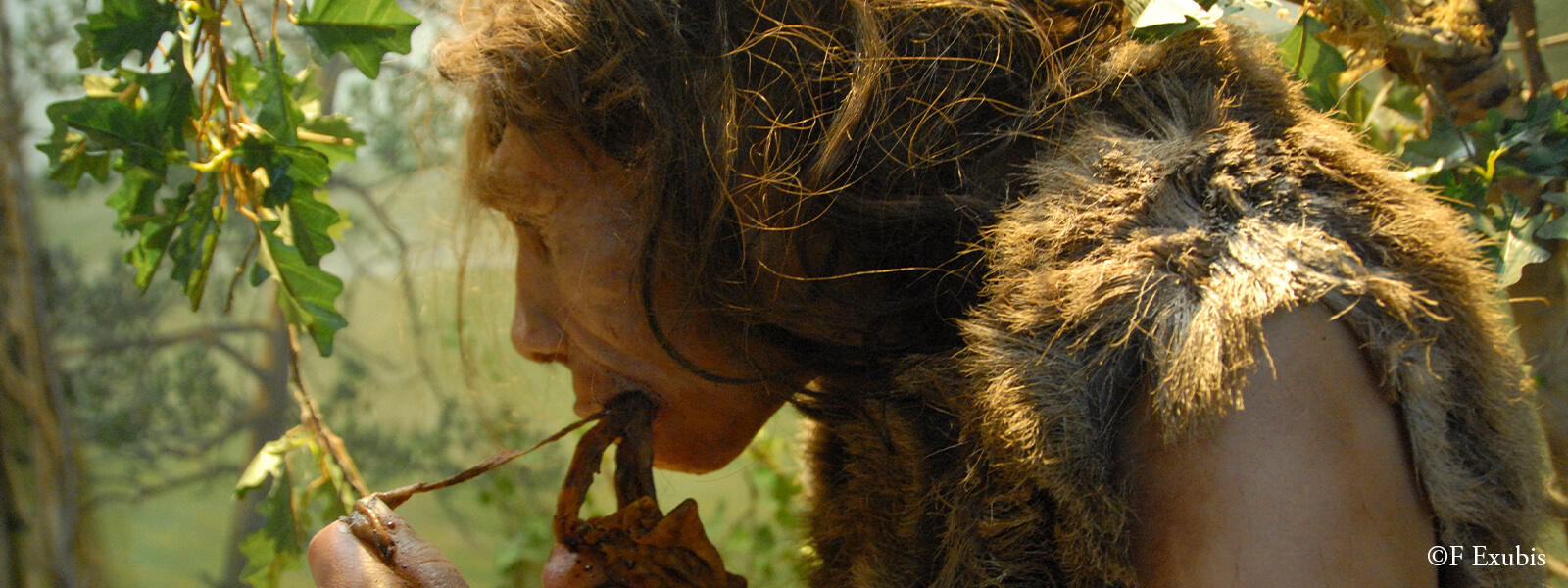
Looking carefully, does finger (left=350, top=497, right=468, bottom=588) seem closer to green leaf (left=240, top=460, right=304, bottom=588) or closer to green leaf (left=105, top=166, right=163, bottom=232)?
green leaf (left=240, top=460, right=304, bottom=588)

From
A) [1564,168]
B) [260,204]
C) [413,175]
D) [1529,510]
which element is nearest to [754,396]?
[260,204]

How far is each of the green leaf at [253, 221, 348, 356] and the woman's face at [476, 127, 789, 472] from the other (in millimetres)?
195

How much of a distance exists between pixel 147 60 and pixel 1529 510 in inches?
52.6

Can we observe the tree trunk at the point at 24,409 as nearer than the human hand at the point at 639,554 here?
No

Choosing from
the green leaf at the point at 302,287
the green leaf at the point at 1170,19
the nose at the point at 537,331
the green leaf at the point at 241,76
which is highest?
the green leaf at the point at 241,76

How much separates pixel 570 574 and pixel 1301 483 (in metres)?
0.68

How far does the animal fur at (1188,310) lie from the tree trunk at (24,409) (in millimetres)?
2100

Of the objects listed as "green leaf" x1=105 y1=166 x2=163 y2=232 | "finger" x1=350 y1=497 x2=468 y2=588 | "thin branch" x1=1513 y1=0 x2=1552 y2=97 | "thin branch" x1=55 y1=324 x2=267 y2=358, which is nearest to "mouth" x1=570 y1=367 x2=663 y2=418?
"finger" x1=350 y1=497 x2=468 y2=588

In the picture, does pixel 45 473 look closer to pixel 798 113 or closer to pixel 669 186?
pixel 669 186

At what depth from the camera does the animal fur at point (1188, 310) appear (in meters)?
0.61

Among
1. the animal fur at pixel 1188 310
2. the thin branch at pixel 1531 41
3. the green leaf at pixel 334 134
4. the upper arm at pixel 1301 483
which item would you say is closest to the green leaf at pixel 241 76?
the green leaf at pixel 334 134

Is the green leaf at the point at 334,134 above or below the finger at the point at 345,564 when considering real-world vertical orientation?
above

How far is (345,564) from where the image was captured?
2.66 feet

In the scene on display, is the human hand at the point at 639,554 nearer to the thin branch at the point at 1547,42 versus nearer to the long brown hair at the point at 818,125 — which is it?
the long brown hair at the point at 818,125
